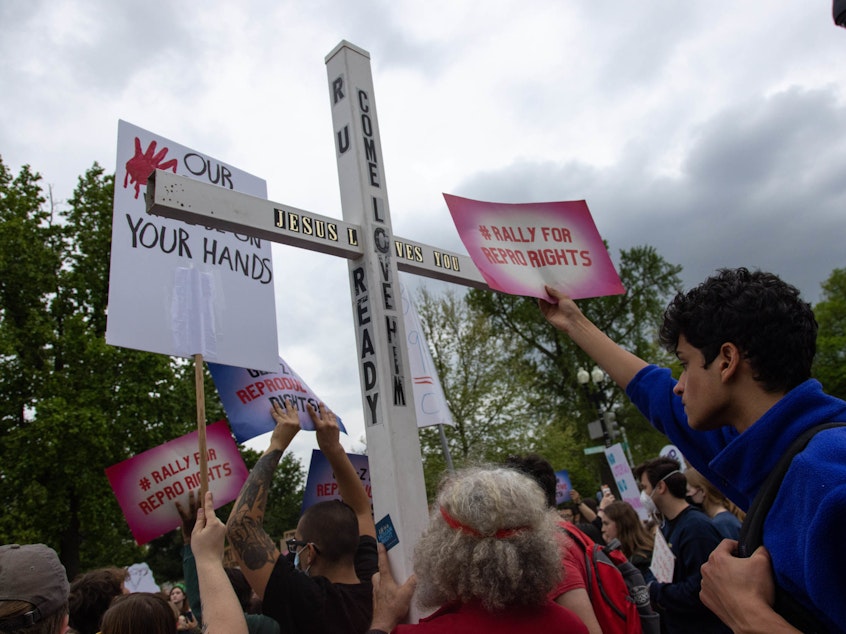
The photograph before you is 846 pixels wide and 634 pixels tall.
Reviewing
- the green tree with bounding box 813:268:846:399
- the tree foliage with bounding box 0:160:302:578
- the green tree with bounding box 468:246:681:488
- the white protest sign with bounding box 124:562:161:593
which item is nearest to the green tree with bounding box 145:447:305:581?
the green tree with bounding box 468:246:681:488

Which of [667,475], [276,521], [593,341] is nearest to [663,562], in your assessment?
[667,475]

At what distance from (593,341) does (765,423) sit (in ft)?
3.35

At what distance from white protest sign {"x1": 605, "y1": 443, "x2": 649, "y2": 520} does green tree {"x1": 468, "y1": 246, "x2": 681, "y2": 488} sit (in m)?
16.6

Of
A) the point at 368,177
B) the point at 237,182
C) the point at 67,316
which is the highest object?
the point at 67,316

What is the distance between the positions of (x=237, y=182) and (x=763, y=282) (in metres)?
3.20

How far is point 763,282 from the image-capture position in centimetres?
164

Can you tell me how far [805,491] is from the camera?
4.05 feet

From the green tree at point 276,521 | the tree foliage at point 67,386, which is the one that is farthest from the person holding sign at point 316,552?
the green tree at point 276,521

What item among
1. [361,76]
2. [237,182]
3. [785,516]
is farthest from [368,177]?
[785,516]

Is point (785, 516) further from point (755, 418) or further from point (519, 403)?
point (519, 403)

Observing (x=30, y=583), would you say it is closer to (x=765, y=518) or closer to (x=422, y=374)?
(x=765, y=518)

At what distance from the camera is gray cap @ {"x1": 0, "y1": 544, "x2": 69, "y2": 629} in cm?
196

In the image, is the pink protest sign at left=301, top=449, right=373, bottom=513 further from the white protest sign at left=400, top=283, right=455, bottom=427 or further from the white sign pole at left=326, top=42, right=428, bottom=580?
the white sign pole at left=326, top=42, right=428, bottom=580

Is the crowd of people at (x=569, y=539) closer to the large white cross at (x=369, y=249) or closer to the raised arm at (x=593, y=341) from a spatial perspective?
the raised arm at (x=593, y=341)
